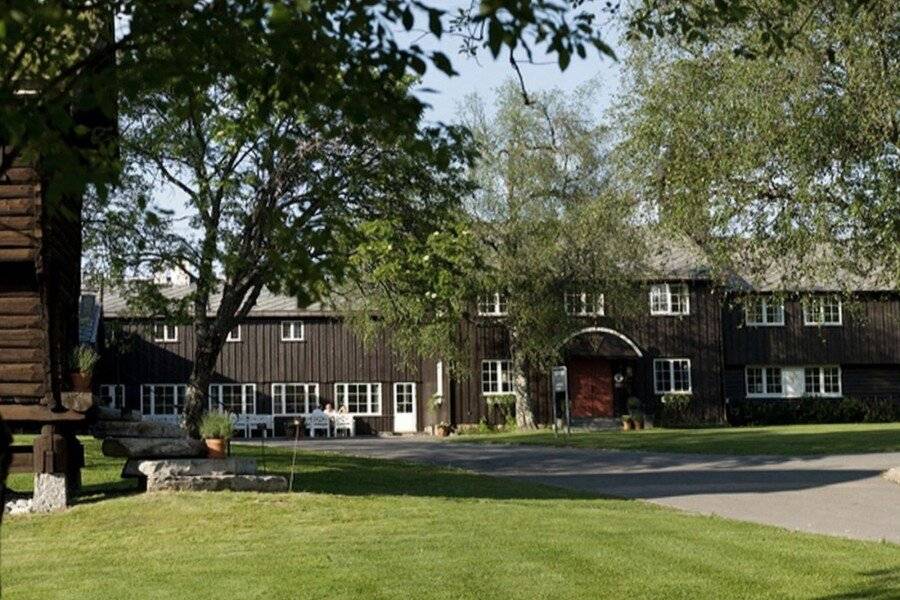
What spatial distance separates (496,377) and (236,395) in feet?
36.2

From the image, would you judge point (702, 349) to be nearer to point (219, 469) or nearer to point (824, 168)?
point (824, 168)

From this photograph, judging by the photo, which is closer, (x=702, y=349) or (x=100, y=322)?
(x=100, y=322)

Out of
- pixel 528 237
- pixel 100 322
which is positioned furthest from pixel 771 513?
pixel 100 322

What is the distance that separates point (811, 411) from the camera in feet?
184

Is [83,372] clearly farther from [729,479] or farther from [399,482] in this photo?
[729,479]

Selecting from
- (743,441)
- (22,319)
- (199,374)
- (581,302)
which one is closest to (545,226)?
(581,302)

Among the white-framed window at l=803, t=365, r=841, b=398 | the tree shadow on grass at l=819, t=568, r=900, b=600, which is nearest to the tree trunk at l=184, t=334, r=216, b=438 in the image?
the tree shadow on grass at l=819, t=568, r=900, b=600

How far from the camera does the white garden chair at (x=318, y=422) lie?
54156 mm

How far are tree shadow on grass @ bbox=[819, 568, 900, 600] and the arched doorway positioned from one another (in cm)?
4163

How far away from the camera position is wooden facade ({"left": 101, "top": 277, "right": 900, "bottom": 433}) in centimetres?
5431

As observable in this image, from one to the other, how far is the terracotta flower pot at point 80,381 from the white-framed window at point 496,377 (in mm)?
35629

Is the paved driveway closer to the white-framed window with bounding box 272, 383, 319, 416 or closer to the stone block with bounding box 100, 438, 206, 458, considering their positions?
the stone block with bounding box 100, 438, 206, 458

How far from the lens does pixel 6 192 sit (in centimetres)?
1791

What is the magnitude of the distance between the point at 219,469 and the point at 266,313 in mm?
36491
